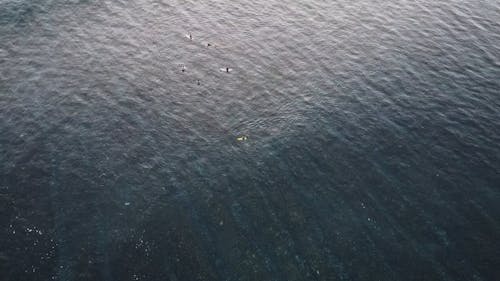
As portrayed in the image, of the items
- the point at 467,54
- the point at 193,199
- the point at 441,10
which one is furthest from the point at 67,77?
the point at 441,10

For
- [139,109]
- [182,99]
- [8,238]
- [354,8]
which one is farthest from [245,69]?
[8,238]

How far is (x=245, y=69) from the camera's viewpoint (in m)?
84.9

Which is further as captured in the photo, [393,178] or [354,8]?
[354,8]

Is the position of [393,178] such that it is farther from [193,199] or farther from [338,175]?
[193,199]

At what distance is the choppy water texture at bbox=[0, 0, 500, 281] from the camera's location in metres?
51.0

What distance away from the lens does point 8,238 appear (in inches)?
2009

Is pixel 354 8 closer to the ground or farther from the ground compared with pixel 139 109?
farther from the ground

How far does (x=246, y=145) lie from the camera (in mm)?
66312

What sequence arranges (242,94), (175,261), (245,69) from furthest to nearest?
1. (245,69)
2. (242,94)
3. (175,261)

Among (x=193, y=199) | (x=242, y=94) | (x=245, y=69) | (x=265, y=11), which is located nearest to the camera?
(x=193, y=199)

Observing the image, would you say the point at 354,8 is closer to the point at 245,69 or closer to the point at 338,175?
the point at 245,69

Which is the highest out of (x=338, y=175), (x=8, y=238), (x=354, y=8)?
(x=354, y=8)

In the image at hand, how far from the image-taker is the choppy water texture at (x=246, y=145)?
50969mm

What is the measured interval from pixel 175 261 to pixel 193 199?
33.1 feet
